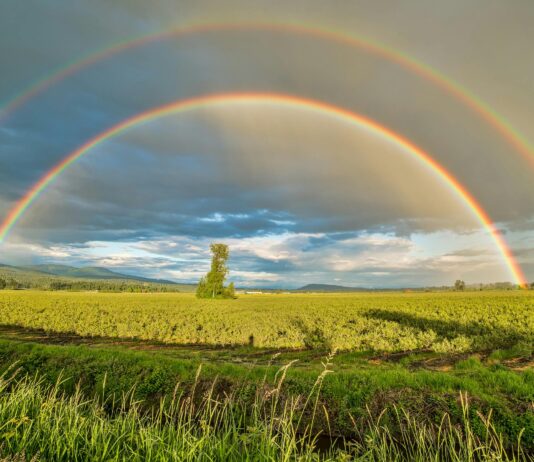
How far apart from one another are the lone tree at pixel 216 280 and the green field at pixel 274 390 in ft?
237

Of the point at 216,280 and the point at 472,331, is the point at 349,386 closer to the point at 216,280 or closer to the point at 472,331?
the point at 472,331

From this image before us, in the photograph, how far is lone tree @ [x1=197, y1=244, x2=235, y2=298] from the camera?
107 m

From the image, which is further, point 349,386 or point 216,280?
point 216,280

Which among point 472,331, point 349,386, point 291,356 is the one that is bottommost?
point 291,356

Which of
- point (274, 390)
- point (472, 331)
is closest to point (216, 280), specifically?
point (472, 331)

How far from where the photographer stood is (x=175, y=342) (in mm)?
27297

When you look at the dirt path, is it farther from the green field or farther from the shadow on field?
the shadow on field

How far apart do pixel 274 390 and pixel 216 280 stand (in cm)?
10509

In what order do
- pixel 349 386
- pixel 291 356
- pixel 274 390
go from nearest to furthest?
pixel 274 390
pixel 349 386
pixel 291 356

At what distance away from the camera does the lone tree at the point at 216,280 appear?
350 feet

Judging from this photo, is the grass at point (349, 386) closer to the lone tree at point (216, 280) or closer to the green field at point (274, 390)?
the green field at point (274, 390)

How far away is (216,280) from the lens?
108 meters

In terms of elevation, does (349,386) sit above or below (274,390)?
below

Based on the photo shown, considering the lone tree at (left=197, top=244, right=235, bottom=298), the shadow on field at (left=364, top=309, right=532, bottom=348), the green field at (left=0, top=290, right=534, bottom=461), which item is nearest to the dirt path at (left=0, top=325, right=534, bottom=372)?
the green field at (left=0, top=290, right=534, bottom=461)
